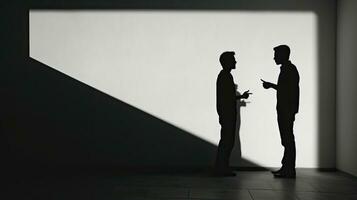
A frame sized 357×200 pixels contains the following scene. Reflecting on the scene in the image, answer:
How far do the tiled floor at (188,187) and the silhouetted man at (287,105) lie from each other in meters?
0.27

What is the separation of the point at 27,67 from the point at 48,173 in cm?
190

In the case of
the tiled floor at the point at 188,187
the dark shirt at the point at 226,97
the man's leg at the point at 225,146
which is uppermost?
the dark shirt at the point at 226,97

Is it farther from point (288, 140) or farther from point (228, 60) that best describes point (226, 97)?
point (288, 140)

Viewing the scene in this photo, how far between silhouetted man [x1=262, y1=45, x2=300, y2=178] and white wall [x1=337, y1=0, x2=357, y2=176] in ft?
2.96

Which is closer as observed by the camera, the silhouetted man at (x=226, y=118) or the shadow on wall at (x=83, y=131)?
the silhouetted man at (x=226, y=118)

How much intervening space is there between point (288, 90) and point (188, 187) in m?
2.14

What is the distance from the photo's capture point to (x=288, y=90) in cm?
671

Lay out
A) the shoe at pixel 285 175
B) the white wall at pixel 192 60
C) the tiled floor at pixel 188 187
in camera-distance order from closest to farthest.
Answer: the tiled floor at pixel 188 187 → the shoe at pixel 285 175 → the white wall at pixel 192 60

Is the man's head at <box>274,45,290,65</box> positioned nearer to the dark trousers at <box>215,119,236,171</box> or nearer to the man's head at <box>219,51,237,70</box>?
the man's head at <box>219,51,237,70</box>

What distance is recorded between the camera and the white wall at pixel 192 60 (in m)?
7.58

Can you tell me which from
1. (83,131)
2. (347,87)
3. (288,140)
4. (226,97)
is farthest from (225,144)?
(83,131)

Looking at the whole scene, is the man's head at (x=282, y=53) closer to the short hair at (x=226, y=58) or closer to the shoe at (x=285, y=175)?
the short hair at (x=226, y=58)

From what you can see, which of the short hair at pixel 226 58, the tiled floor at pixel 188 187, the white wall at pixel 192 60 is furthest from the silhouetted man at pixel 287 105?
the white wall at pixel 192 60

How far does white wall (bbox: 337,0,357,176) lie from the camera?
22.5 feet
